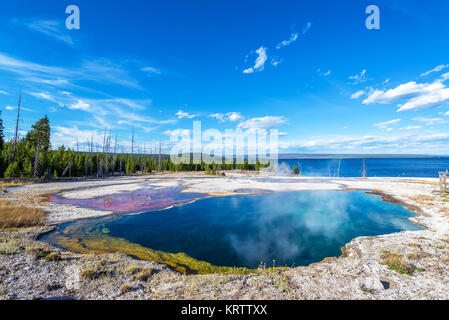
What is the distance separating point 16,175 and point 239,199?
149ft

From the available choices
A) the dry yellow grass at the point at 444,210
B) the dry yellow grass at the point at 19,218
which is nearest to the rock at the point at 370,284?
the dry yellow grass at the point at 444,210

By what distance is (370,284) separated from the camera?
6.20 metres

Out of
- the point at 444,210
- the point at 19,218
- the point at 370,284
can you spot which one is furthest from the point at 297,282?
the point at 444,210

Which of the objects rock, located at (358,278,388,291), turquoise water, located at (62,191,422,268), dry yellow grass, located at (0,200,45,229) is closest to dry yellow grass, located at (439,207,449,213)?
turquoise water, located at (62,191,422,268)

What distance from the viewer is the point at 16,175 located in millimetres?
36469

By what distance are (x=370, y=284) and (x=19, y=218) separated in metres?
20.2

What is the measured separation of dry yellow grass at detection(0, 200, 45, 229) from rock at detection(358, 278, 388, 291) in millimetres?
18313

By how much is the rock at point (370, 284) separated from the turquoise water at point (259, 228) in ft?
10.2

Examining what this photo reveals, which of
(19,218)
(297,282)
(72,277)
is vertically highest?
(19,218)

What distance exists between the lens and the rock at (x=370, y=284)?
19.7 ft

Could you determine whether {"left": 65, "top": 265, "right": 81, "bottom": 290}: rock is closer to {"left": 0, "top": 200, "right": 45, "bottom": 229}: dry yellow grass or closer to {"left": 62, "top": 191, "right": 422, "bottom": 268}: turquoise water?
{"left": 62, "top": 191, "right": 422, "bottom": 268}: turquoise water

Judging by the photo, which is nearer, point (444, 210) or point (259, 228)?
point (259, 228)

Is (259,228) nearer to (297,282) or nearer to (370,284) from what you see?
(297,282)
